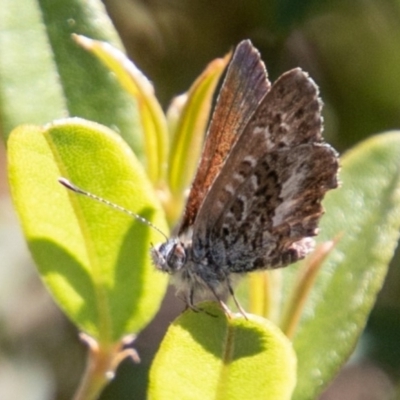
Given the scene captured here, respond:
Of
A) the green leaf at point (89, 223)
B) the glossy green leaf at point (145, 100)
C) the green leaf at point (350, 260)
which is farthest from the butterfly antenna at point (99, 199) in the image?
the green leaf at point (350, 260)

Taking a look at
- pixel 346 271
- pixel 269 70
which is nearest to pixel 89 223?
pixel 346 271

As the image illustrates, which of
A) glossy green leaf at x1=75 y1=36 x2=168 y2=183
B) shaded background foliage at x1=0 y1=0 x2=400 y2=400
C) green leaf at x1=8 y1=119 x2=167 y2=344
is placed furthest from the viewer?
shaded background foliage at x1=0 y1=0 x2=400 y2=400

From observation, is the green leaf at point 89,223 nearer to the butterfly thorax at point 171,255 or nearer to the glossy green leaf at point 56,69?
the butterfly thorax at point 171,255

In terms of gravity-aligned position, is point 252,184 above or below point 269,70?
above

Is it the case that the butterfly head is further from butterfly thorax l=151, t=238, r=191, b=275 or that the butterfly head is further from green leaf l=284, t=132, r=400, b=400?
green leaf l=284, t=132, r=400, b=400

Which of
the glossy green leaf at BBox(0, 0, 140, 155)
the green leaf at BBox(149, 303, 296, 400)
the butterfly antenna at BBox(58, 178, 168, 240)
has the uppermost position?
the glossy green leaf at BBox(0, 0, 140, 155)

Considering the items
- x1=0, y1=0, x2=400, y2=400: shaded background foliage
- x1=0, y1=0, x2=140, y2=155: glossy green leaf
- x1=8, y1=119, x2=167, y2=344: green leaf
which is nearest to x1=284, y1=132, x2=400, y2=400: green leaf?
x1=8, y1=119, x2=167, y2=344: green leaf

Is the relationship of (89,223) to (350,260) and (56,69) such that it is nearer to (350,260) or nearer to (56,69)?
(56,69)
